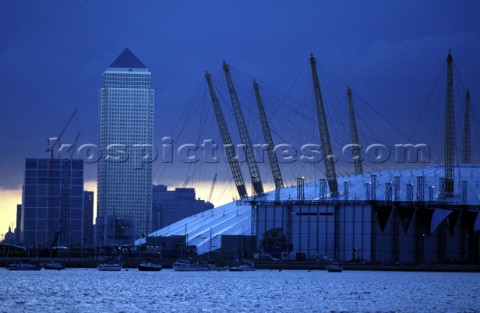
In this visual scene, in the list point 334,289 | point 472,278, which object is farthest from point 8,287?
point 472,278

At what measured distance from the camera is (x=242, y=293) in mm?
145875

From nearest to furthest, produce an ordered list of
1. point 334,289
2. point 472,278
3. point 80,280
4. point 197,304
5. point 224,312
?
point 224,312, point 197,304, point 334,289, point 80,280, point 472,278

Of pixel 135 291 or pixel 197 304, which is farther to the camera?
pixel 135 291

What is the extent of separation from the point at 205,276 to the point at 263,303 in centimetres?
7168

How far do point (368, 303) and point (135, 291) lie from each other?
1298 inches

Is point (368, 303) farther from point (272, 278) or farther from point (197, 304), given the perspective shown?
point (272, 278)

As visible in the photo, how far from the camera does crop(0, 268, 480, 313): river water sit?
121625mm

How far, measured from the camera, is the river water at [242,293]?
399ft

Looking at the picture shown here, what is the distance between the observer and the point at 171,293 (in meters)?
144

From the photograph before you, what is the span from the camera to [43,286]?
529 feet

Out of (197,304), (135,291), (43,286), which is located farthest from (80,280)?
(197,304)

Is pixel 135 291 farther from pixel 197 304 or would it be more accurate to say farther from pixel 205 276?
pixel 205 276

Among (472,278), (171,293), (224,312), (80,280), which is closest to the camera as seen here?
(224,312)

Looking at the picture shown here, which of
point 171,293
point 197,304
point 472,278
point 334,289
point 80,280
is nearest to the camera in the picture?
point 197,304
